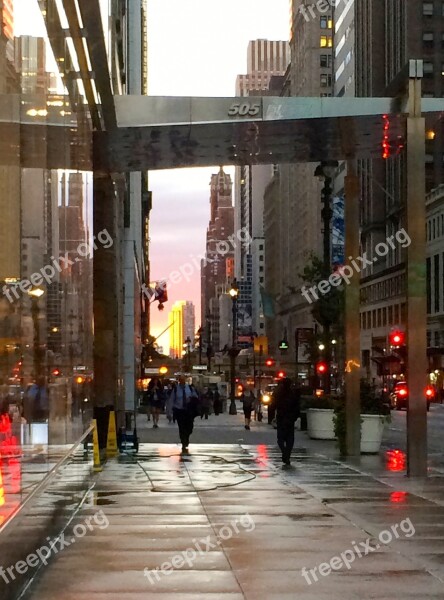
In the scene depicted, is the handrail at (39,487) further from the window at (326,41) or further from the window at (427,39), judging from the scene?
the window at (326,41)

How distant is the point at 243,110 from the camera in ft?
60.5

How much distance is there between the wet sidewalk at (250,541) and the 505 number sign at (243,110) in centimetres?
645

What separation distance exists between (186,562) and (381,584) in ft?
6.32

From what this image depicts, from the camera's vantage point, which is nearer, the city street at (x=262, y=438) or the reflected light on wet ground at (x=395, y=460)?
the reflected light on wet ground at (x=395, y=460)

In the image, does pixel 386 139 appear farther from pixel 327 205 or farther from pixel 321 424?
pixel 327 205

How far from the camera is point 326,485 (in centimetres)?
1612

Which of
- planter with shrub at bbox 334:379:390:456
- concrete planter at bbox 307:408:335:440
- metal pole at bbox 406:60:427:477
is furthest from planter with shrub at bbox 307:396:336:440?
metal pole at bbox 406:60:427:477

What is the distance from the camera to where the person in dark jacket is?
20.0 m

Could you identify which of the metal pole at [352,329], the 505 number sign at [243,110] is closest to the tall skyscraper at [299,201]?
the metal pole at [352,329]

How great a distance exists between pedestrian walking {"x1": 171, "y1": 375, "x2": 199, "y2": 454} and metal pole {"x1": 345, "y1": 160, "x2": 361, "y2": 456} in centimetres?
356

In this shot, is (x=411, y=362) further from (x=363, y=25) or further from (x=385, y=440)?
(x=363, y=25)

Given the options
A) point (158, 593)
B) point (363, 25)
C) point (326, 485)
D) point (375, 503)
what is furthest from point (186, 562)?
point (363, 25)

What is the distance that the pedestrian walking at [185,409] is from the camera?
22812 millimetres

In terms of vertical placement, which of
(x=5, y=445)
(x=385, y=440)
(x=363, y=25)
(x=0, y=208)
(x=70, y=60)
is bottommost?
(x=385, y=440)
